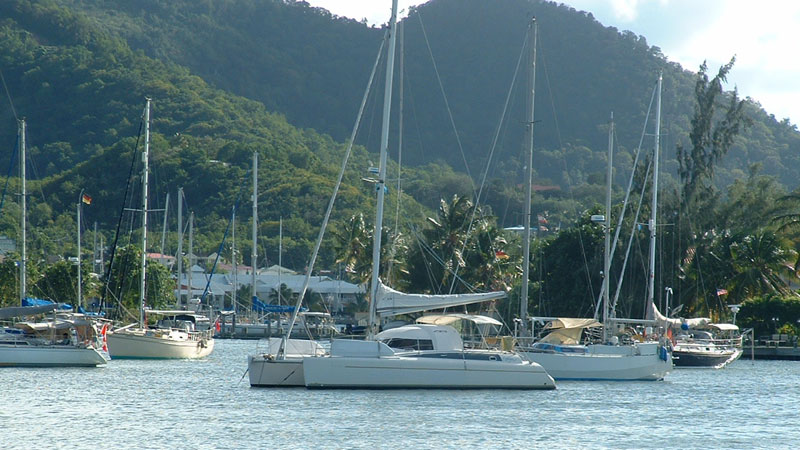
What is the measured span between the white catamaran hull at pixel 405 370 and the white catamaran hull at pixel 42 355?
57.8ft

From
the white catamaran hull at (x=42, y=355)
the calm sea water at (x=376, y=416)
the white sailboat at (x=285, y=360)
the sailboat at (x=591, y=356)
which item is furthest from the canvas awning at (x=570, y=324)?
the white catamaran hull at (x=42, y=355)

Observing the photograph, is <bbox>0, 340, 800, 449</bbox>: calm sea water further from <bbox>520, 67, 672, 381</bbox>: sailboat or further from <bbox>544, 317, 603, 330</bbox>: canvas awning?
<bbox>544, 317, 603, 330</bbox>: canvas awning

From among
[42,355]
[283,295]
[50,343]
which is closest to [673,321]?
[50,343]

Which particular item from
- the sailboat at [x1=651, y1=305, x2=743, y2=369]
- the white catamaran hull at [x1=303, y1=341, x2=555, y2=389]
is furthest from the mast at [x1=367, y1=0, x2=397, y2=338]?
the sailboat at [x1=651, y1=305, x2=743, y2=369]

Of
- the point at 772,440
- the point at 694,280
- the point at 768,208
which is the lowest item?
the point at 772,440

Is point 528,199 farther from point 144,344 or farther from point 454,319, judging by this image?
point 144,344

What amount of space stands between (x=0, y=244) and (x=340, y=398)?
102495mm

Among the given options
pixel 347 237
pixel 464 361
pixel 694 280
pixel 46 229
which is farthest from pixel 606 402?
pixel 46 229

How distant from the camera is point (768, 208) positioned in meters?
92.2

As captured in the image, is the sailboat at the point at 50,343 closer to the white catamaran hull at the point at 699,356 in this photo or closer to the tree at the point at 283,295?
the white catamaran hull at the point at 699,356

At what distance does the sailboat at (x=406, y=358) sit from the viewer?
3978 centimetres

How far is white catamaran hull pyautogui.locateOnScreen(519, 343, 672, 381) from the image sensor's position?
48.2 meters

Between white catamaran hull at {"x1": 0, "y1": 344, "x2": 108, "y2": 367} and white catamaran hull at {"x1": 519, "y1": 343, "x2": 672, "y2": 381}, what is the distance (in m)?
20.9

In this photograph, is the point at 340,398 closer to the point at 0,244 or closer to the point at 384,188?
the point at 384,188
